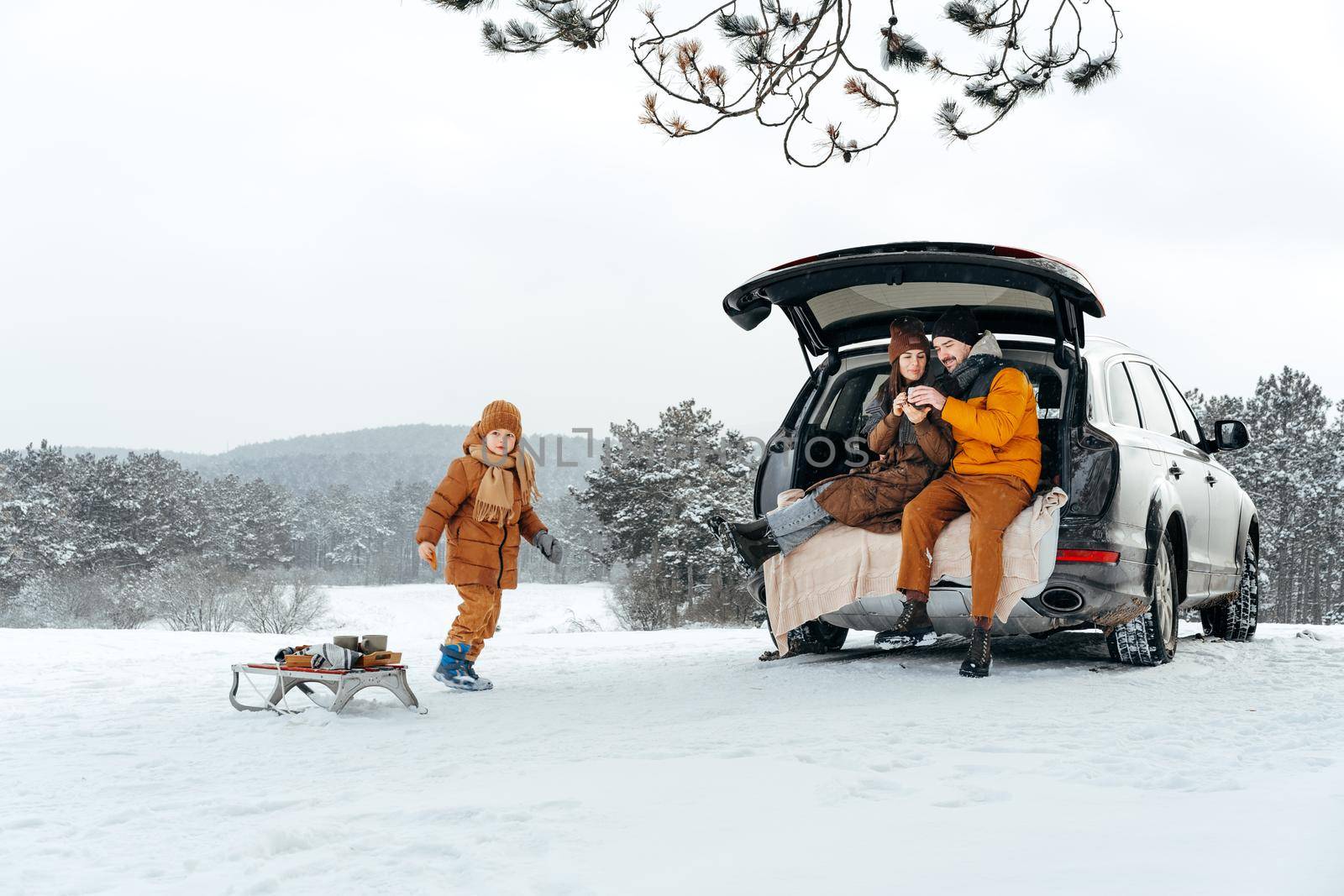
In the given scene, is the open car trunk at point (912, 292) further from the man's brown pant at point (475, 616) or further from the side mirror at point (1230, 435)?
the man's brown pant at point (475, 616)

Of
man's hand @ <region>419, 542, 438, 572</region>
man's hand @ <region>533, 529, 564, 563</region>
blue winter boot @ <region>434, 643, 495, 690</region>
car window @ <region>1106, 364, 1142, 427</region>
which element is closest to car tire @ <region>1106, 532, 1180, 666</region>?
car window @ <region>1106, 364, 1142, 427</region>

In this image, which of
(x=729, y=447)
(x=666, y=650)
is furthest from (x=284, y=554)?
(x=666, y=650)

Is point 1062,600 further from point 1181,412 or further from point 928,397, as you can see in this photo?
point 1181,412

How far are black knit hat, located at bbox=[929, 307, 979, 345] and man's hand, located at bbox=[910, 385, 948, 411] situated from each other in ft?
1.87

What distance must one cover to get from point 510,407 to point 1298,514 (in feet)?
142

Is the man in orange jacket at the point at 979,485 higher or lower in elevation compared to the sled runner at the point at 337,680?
higher

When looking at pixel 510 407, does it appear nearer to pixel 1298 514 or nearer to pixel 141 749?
pixel 141 749

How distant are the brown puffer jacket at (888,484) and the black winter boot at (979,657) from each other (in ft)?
2.24

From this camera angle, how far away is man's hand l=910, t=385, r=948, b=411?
5180 mm

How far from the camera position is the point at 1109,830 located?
2.54 m

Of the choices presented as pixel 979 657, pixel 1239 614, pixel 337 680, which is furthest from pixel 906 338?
pixel 1239 614

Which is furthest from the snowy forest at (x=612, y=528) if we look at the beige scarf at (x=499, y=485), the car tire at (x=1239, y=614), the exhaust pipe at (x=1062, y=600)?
the exhaust pipe at (x=1062, y=600)

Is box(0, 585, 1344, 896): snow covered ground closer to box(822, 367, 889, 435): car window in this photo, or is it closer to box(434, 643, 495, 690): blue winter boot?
box(434, 643, 495, 690): blue winter boot

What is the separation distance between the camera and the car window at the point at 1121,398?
5569 mm
